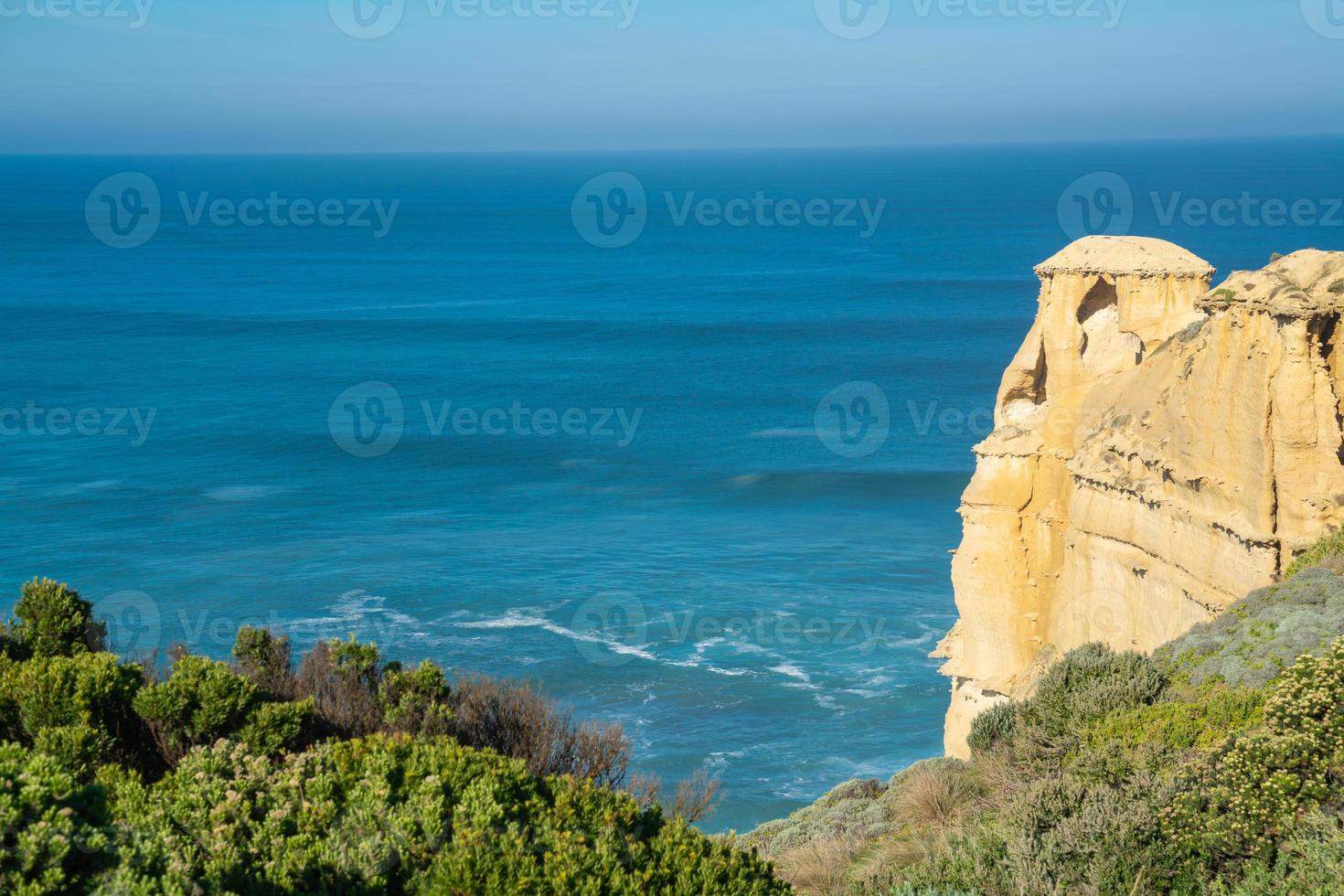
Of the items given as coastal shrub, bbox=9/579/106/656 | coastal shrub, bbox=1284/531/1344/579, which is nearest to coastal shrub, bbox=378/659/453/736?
coastal shrub, bbox=9/579/106/656

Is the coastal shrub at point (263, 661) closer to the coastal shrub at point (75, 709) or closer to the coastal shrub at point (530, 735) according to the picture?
the coastal shrub at point (530, 735)

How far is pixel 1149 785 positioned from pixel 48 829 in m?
9.39

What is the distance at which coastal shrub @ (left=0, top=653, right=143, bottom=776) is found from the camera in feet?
37.1

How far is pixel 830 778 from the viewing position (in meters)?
35.2

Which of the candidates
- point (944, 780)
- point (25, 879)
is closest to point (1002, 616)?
point (944, 780)

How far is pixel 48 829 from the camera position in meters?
8.12

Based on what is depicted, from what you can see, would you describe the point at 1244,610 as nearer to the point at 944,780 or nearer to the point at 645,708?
the point at 944,780

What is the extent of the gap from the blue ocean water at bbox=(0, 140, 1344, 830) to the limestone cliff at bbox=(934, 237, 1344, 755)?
1117cm

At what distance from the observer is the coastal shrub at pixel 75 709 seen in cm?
1130

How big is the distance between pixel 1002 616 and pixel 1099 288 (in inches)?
244

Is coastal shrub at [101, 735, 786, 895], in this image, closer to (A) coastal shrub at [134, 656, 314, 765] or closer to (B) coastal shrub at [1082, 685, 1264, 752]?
(A) coastal shrub at [134, 656, 314, 765]

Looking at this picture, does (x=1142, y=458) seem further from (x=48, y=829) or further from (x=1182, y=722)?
(x=48, y=829)

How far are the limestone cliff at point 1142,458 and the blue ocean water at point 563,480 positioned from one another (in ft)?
36.7

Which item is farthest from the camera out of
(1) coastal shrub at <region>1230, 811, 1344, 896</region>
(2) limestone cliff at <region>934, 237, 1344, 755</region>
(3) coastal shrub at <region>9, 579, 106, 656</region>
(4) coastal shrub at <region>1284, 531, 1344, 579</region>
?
(2) limestone cliff at <region>934, 237, 1344, 755</region>
